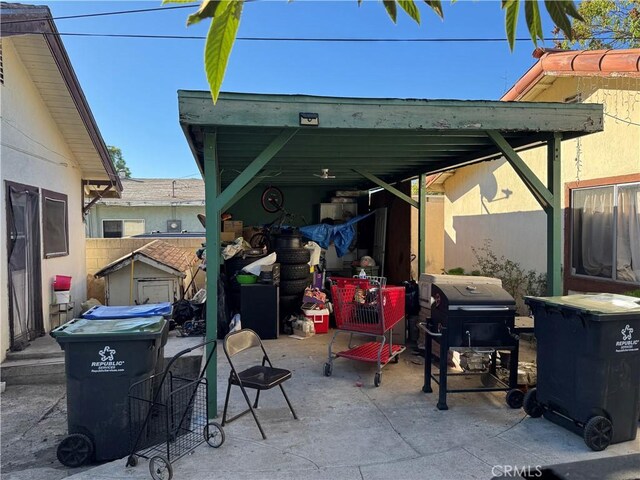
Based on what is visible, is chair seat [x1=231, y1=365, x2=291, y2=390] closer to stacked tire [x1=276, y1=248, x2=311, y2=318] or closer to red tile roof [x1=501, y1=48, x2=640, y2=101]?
stacked tire [x1=276, y1=248, x2=311, y2=318]

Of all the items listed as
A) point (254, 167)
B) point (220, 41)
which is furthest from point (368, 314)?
point (220, 41)

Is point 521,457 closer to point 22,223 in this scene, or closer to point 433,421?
point 433,421

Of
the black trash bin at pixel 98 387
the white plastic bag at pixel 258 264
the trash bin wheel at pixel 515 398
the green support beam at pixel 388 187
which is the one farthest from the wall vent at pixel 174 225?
the trash bin wheel at pixel 515 398

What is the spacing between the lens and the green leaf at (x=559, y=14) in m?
0.89

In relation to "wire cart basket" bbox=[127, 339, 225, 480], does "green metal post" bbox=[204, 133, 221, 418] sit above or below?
above

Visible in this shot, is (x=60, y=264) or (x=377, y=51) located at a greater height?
(x=377, y=51)

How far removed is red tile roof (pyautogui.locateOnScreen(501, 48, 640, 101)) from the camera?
4.95m

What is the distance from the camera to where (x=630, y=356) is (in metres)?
3.26

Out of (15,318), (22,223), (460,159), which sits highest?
(460,159)

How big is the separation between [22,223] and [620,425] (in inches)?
305

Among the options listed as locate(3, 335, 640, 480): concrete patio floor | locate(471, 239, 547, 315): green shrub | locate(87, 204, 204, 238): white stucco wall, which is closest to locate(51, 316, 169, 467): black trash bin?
locate(3, 335, 640, 480): concrete patio floor

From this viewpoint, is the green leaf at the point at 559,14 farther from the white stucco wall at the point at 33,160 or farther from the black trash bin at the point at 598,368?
the white stucco wall at the point at 33,160

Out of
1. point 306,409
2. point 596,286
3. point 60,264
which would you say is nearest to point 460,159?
point 596,286

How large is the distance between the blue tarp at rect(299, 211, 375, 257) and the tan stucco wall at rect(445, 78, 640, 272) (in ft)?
8.57
